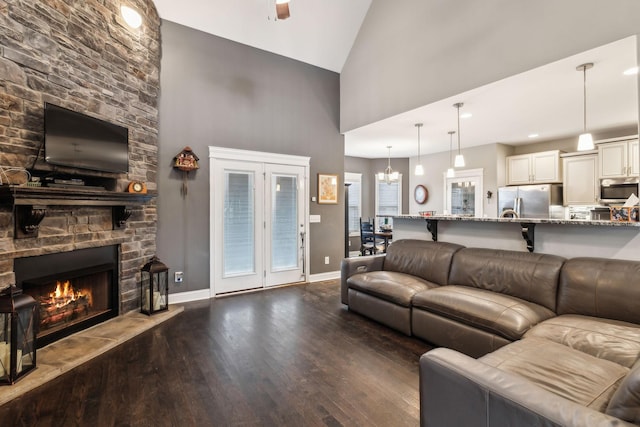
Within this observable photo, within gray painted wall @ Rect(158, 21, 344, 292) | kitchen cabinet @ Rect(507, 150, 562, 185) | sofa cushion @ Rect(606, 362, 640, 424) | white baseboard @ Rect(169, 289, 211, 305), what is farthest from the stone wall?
kitchen cabinet @ Rect(507, 150, 562, 185)

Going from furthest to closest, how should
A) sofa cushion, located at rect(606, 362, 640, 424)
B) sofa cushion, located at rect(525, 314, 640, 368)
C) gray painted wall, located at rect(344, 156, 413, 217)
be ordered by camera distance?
gray painted wall, located at rect(344, 156, 413, 217) → sofa cushion, located at rect(525, 314, 640, 368) → sofa cushion, located at rect(606, 362, 640, 424)

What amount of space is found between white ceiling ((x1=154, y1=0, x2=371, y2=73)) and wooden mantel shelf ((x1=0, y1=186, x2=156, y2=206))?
2.59 meters

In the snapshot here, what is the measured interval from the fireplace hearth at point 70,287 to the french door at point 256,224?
51.9 inches

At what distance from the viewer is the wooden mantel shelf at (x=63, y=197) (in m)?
2.29

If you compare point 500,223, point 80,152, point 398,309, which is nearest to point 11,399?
point 80,152

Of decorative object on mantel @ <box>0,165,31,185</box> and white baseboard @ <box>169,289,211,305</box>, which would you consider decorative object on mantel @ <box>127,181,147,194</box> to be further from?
white baseboard @ <box>169,289,211,305</box>

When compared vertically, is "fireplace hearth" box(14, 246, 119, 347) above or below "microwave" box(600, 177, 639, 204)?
below

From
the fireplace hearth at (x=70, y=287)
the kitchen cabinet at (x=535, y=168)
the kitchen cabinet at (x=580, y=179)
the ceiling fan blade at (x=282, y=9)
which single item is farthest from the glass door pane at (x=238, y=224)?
the kitchen cabinet at (x=580, y=179)

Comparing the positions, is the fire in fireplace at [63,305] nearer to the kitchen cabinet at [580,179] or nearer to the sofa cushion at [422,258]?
the sofa cushion at [422,258]

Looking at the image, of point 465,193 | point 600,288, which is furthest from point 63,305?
point 465,193

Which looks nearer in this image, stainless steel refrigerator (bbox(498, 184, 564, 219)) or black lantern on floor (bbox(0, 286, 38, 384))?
black lantern on floor (bbox(0, 286, 38, 384))

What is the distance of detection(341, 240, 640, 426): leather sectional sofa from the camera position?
116cm

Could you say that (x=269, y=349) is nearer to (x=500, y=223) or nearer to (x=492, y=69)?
(x=500, y=223)

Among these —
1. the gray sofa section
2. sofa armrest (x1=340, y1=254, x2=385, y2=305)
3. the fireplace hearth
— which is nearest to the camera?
the fireplace hearth
